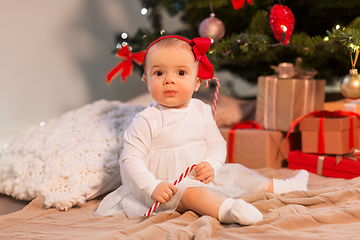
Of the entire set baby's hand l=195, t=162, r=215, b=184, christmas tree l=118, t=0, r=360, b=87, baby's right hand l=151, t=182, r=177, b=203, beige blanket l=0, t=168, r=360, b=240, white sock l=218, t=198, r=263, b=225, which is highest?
christmas tree l=118, t=0, r=360, b=87

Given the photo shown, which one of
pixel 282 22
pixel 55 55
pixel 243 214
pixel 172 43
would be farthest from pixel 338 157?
pixel 55 55

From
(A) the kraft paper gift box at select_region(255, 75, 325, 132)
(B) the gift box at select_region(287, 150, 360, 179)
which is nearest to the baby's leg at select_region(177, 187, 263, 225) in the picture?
(B) the gift box at select_region(287, 150, 360, 179)

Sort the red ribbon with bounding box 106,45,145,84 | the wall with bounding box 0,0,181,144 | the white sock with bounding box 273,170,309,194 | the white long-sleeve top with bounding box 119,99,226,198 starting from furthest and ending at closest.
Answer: the wall with bounding box 0,0,181,144
the red ribbon with bounding box 106,45,145,84
the white sock with bounding box 273,170,309,194
the white long-sleeve top with bounding box 119,99,226,198

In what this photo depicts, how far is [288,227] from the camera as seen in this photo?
32.1 inches

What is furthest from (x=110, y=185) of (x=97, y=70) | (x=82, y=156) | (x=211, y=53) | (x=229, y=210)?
(x=97, y=70)

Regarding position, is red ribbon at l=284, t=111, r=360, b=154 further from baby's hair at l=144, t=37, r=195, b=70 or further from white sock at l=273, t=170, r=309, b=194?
baby's hair at l=144, t=37, r=195, b=70

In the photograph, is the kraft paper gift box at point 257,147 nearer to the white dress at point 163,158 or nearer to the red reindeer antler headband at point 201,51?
the white dress at point 163,158

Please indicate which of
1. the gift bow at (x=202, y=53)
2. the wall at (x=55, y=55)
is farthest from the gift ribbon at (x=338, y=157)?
the wall at (x=55, y=55)

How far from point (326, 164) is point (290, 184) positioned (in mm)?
309

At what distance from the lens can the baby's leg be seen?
2.74ft

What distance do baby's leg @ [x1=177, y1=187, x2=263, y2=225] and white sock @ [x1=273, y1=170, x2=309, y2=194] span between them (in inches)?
12.0

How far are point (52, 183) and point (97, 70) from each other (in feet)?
4.33

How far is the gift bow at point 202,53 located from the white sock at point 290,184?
0.44 meters

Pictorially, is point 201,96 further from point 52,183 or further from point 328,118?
point 52,183
